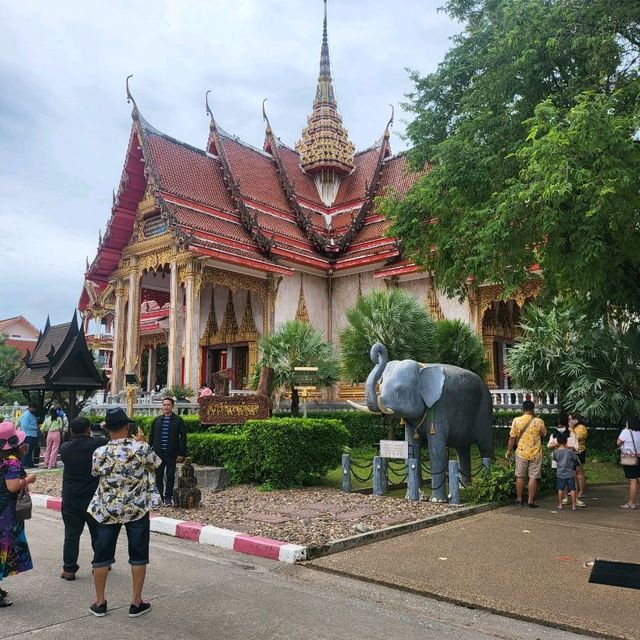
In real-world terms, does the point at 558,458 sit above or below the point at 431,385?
below

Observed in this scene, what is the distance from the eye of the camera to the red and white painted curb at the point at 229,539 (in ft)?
18.3

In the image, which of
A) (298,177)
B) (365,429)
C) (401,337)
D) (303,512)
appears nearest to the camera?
(303,512)

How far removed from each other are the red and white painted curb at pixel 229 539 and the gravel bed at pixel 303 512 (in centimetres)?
21

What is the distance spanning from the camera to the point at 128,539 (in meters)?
4.07

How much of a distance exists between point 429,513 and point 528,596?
10.1 ft

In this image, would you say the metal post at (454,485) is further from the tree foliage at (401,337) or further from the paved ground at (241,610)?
the tree foliage at (401,337)

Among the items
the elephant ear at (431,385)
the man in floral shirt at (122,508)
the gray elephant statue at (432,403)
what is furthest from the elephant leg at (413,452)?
the man in floral shirt at (122,508)

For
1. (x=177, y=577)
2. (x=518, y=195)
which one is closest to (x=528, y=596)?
(x=177, y=577)

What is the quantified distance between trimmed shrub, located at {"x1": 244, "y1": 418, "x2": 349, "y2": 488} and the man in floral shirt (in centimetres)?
531

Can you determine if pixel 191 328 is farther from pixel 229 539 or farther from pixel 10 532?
pixel 10 532

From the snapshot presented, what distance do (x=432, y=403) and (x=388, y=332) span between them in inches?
228

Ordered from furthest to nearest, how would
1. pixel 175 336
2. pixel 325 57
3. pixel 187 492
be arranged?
pixel 325 57
pixel 175 336
pixel 187 492

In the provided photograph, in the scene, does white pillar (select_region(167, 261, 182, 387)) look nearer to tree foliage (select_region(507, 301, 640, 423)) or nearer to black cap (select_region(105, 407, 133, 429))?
tree foliage (select_region(507, 301, 640, 423))

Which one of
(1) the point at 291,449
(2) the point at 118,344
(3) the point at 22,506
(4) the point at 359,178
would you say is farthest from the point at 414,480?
(4) the point at 359,178
